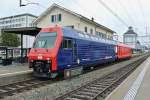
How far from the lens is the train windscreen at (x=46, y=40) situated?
58.1ft

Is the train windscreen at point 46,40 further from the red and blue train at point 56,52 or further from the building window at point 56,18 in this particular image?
the building window at point 56,18

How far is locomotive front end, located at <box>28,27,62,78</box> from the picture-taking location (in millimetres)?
16812

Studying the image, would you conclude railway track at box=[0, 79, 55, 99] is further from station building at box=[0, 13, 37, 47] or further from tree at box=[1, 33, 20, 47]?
station building at box=[0, 13, 37, 47]

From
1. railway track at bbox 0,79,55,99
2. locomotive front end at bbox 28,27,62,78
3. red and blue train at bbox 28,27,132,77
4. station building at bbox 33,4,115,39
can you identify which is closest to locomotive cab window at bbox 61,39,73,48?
red and blue train at bbox 28,27,132,77

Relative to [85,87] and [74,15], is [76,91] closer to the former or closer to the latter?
[85,87]

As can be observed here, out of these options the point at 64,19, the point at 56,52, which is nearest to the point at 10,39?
the point at 64,19

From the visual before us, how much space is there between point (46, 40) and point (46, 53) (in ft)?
4.01

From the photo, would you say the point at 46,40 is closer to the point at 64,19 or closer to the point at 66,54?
the point at 66,54

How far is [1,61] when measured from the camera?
29.1 m

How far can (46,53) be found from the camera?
17.2 m

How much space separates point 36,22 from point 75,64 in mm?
31020

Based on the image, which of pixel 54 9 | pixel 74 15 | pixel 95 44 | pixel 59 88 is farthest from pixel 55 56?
pixel 54 9

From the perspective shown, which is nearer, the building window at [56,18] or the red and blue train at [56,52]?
the red and blue train at [56,52]

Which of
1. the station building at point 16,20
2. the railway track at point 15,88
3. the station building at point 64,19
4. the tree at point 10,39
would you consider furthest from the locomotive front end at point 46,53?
the station building at point 16,20
